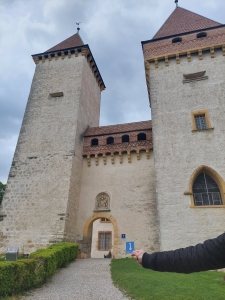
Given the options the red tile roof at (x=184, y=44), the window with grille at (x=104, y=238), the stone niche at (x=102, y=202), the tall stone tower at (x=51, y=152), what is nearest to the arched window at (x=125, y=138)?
the tall stone tower at (x=51, y=152)

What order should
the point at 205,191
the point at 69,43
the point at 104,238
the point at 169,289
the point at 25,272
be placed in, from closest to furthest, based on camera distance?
the point at 169,289
the point at 25,272
the point at 205,191
the point at 104,238
the point at 69,43

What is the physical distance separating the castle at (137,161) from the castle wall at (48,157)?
0.22 ft

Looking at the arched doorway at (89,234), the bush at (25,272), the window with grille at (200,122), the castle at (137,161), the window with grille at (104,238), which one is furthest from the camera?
the window with grille at (104,238)

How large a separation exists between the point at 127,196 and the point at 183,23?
14486mm

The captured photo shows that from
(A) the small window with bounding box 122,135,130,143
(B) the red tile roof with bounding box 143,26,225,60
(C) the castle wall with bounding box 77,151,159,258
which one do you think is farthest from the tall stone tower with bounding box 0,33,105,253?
(B) the red tile roof with bounding box 143,26,225,60

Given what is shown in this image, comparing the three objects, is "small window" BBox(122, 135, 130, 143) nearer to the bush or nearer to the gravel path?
the gravel path

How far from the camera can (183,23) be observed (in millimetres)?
17672

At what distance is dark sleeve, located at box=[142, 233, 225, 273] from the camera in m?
1.29

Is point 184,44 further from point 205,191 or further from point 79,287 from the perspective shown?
point 79,287

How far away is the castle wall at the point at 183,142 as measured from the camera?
1016 centimetres

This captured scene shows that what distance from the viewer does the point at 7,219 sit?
516 inches

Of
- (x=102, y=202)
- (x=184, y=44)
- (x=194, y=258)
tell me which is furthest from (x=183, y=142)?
(x=194, y=258)

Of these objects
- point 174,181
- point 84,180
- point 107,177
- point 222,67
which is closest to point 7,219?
point 84,180

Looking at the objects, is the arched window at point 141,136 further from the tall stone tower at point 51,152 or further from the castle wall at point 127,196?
the tall stone tower at point 51,152
